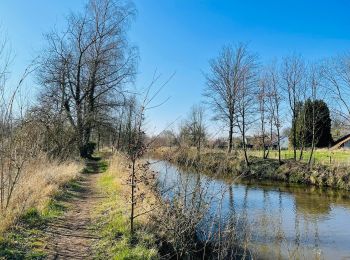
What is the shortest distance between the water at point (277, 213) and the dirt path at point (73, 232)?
2128mm

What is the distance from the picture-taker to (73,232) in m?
7.85

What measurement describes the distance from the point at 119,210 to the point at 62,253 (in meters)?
3.12

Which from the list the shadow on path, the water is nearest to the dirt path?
the shadow on path

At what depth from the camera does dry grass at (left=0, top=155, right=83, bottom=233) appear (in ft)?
25.2

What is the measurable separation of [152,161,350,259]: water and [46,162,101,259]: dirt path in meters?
2.13

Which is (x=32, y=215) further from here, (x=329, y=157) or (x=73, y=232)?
(x=329, y=157)

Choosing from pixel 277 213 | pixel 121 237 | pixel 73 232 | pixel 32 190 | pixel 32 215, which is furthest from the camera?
pixel 277 213

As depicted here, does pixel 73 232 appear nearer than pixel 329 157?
Yes

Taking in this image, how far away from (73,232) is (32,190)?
2.93 metres

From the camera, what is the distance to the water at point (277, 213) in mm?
8961

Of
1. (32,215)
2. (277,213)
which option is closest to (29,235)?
(32,215)

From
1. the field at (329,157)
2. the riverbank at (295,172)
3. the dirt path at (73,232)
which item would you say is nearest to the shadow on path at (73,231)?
the dirt path at (73,232)

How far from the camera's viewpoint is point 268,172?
3089 centimetres

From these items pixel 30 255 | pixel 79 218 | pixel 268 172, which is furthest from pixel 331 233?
pixel 268 172
